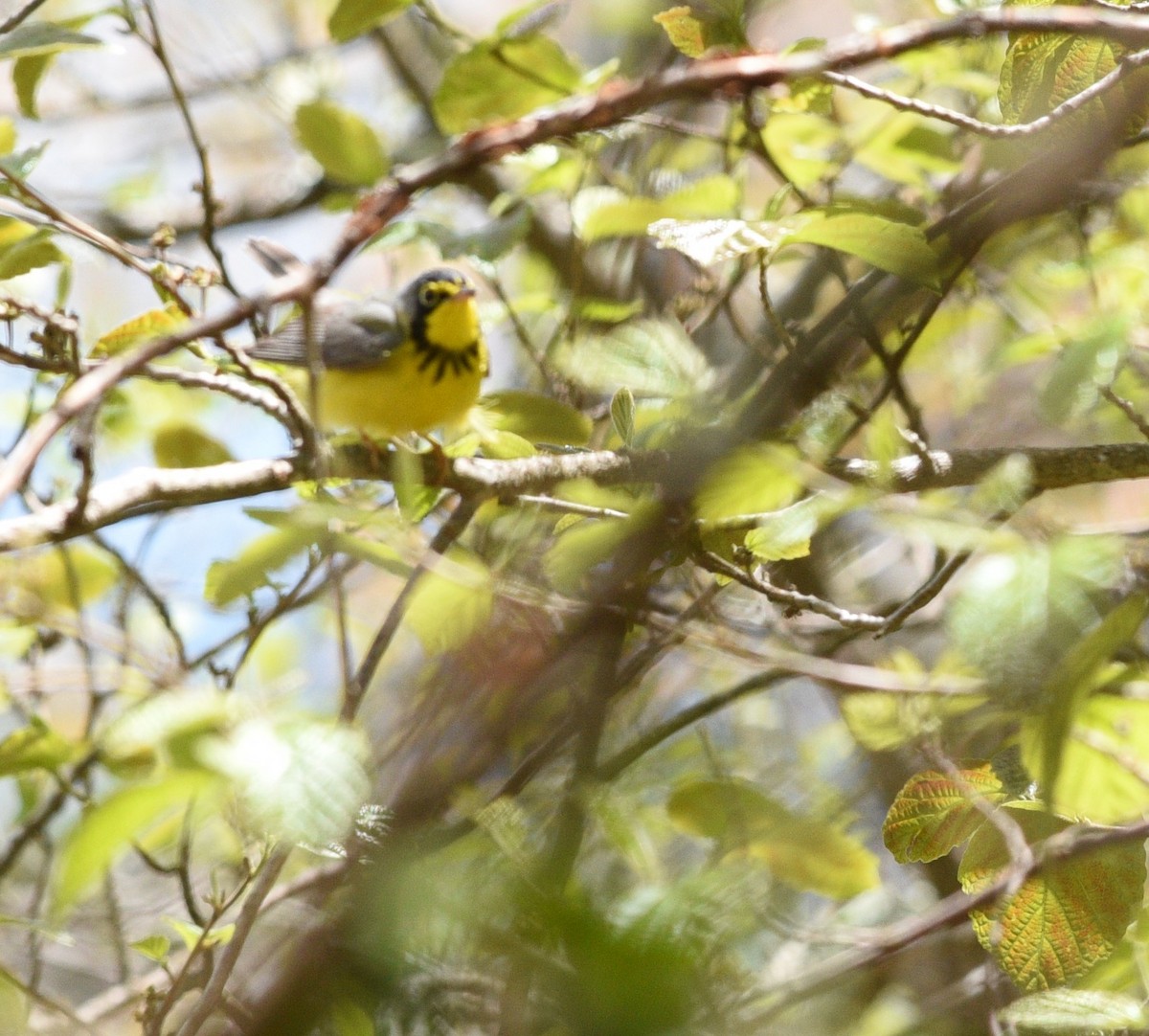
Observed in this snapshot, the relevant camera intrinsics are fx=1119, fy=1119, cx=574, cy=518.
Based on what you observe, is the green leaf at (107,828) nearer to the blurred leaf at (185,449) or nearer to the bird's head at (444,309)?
the blurred leaf at (185,449)

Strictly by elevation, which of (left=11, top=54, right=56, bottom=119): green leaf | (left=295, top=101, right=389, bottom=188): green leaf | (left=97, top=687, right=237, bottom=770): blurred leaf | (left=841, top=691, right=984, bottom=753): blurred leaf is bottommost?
(left=841, top=691, right=984, bottom=753): blurred leaf

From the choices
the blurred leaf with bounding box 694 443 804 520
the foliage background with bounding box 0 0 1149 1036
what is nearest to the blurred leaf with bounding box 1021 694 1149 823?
the foliage background with bounding box 0 0 1149 1036

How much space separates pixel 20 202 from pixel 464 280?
123 cm

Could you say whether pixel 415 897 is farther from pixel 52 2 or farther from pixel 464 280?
pixel 52 2

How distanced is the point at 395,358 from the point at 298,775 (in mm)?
1752

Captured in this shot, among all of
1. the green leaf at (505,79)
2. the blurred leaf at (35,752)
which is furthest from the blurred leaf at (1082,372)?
the blurred leaf at (35,752)

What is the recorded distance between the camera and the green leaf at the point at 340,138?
176 cm

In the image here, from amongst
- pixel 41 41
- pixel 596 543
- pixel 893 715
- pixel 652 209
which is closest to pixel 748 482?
pixel 596 543

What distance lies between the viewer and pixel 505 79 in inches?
59.5

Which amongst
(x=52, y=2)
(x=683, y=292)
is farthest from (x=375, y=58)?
(x=683, y=292)

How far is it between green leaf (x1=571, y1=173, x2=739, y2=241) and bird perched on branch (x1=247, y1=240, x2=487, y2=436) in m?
0.47

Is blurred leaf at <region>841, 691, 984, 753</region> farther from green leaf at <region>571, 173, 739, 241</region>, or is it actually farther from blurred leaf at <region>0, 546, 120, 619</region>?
blurred leaf at <region>0, 546, 120, 619</region>

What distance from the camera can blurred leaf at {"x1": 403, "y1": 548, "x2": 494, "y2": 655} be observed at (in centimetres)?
96

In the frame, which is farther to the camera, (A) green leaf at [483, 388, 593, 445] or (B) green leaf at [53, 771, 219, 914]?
(A) green leaf at [483, 388, 593, 445]
